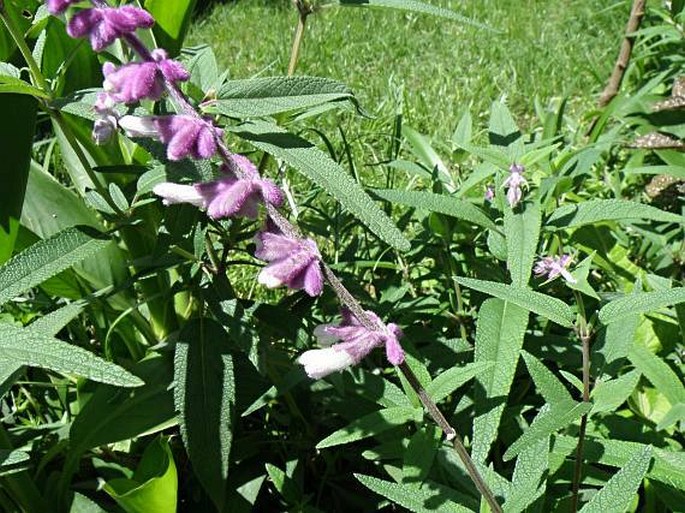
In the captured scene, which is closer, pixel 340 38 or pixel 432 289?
pixel 432 289

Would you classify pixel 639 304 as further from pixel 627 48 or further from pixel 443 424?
pixel 627 48

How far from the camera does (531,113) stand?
414 cm

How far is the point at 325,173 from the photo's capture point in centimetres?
129

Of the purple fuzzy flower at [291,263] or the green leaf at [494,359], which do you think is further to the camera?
the green leaf at [494,359]

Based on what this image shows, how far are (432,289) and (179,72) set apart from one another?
1.45 metres

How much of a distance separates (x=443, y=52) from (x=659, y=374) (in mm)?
3538

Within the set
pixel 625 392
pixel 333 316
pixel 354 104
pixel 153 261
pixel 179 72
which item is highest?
pixel 179 72

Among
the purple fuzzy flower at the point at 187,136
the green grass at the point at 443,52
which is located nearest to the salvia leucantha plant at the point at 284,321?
the purple fuzzy flower at the point at 187,136

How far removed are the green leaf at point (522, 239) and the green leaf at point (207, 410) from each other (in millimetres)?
582

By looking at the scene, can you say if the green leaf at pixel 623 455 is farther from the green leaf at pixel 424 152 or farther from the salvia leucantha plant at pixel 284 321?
the green leaf at pixel 424 152

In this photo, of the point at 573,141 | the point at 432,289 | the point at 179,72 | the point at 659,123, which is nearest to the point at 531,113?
the point at 573,141

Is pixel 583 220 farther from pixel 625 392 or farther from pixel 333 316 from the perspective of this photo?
pixel 333 316

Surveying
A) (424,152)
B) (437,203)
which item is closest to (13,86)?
(437,203)

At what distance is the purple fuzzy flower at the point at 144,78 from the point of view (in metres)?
1.20
